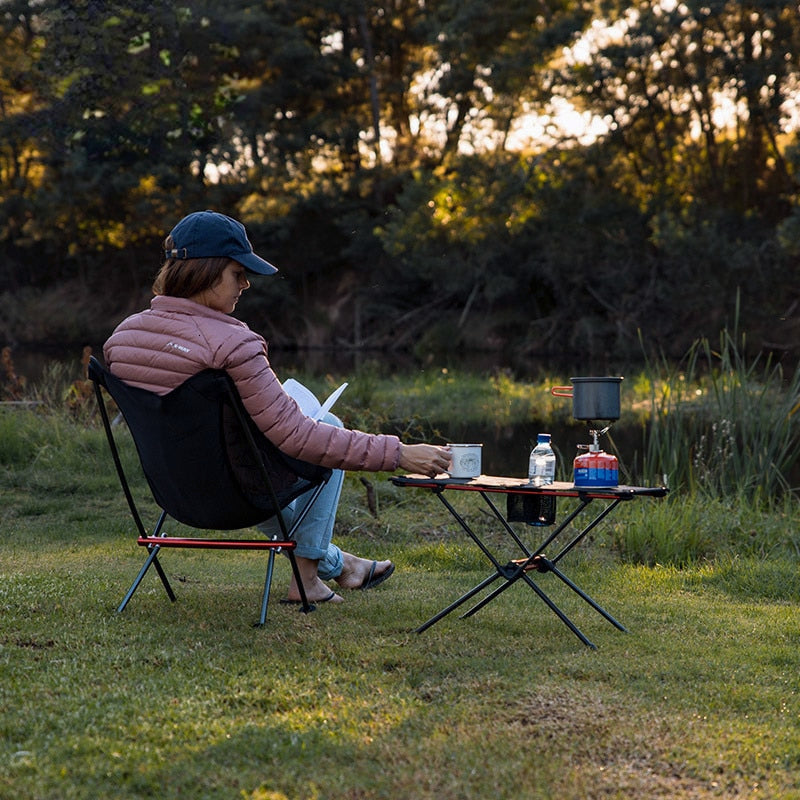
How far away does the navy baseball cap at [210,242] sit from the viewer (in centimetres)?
373

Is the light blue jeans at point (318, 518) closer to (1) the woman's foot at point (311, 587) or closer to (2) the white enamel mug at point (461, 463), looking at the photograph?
(1) the woman's foot at point (311, 587)

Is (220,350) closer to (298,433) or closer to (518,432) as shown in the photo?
(298,433)

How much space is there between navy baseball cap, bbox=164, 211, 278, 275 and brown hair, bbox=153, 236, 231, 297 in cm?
2

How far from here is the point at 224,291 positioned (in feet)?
12.3

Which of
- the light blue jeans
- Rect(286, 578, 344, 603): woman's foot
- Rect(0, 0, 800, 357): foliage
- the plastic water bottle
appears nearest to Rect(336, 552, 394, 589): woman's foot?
Rect(286, 578, 344, 603): woman's foot

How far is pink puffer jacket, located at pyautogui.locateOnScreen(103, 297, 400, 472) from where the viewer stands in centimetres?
361

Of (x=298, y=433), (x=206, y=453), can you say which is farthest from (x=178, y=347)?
(x=298, y=433)

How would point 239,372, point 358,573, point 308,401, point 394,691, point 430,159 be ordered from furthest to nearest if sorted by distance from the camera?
point 430,159
point 358,573
point 308,401
point 239,372
point 394,691

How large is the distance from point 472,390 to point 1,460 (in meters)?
8.15

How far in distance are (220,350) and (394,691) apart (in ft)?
3.78

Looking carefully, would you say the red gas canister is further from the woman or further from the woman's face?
the woman's face

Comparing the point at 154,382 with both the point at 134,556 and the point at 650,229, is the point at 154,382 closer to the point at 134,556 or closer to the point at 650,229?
the point at 134,556

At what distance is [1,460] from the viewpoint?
8.62 m

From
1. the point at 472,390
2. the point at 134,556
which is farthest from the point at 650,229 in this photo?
the point at 134,556
